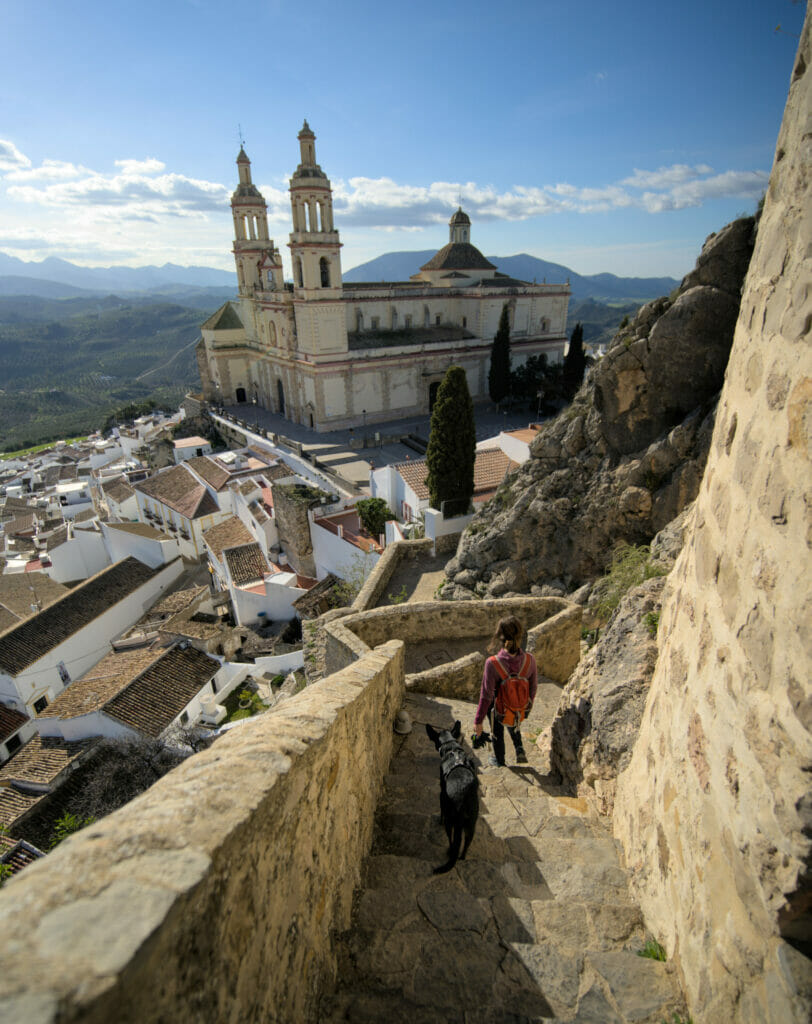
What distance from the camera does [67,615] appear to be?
866 inches

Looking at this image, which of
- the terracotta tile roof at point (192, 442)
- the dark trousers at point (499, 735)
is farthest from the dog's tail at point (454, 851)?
the terracotta tile roof at point (192, 442)

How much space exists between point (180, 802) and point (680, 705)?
6.94ft

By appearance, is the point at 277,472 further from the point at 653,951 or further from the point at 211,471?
the point at 653,951

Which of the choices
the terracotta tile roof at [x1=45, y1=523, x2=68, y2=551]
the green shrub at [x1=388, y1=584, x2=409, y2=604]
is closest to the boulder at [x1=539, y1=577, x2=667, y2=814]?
the green shrub at [x1=388, y1=584, x2=409, y2=604]

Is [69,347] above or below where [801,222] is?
below

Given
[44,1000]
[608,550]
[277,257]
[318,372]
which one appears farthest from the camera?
[277,257]

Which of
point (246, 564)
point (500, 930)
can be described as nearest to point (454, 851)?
point (500, 930)

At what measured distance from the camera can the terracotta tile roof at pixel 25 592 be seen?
80.0 feet

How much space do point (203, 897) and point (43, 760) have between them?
17815 mm

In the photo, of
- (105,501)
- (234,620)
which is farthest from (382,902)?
(105,501)

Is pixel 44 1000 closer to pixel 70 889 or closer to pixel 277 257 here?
pixel 70 889

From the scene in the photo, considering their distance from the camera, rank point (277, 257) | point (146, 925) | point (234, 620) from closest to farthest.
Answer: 1. point (146, 925)
2. point (234, 620)
3. point (277, 257)

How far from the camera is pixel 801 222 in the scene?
6.09ft

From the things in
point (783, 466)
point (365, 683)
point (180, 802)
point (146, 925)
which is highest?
point (783, 466)
